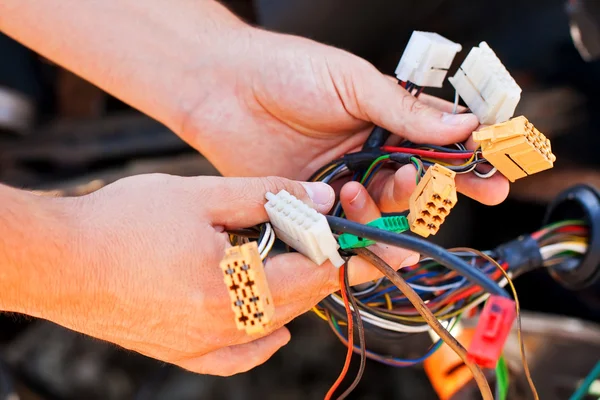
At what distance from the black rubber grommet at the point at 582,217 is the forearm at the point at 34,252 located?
2.35ft

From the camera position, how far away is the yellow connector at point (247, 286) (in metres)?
0.53

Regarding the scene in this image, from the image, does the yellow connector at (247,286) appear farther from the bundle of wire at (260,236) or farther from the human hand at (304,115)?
the human hand at (304,115)

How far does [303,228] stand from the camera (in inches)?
22.7

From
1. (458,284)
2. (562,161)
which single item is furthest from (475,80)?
(562,161)

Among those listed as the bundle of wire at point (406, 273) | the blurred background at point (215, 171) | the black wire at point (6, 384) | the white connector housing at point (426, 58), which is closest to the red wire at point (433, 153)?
the bundle of wire at point (406, 273)

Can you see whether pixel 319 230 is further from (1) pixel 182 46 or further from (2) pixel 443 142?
(1) pixel 182 46

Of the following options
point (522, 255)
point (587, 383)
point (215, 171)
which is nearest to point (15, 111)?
point (215, 171)

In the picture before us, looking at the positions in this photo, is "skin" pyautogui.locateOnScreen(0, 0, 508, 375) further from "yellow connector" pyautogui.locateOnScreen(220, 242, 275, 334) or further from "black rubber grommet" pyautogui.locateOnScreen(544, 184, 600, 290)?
"black rubber grommet" pyautogui.locateOnScreen(544, 184, 600, 290)

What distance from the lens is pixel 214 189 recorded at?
0.64 metres

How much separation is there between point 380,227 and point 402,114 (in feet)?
0.74

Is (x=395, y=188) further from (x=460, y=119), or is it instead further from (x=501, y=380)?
(x=501, y=380)

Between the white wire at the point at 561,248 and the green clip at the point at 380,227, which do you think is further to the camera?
the white wire at the point at 561,248

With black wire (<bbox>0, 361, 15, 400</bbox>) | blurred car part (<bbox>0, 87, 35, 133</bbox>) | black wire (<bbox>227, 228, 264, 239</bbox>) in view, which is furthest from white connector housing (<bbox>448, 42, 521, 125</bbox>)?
blurred car part (<bbox>0, 87, 35, 133</bbox>)

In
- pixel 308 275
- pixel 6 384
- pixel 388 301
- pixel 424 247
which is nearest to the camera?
pixel 424 247
